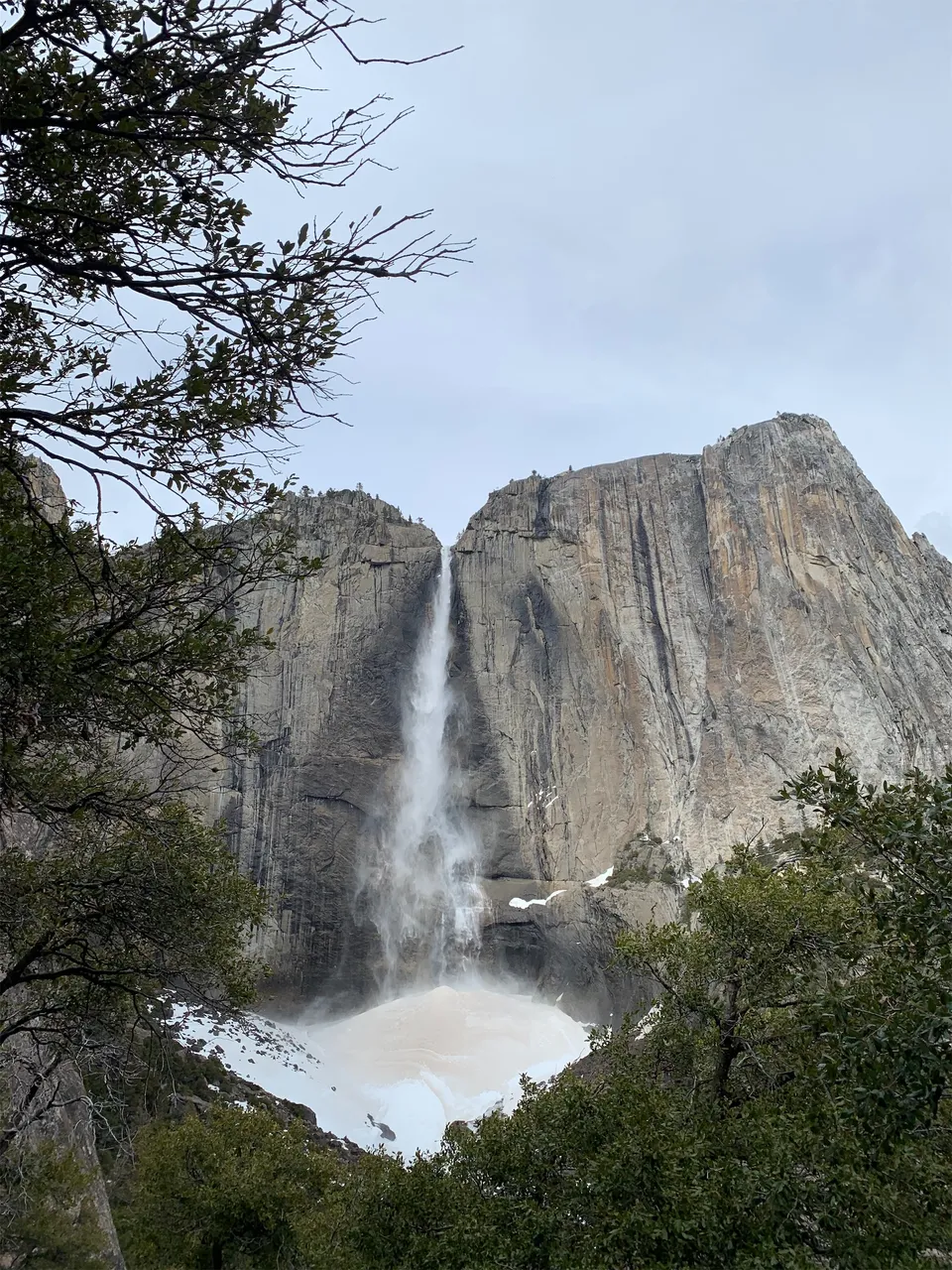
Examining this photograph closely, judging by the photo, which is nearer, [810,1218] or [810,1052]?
[810,1218]

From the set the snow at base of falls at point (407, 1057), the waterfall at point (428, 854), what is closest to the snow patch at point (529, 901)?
the waterfall at point (428, 854)

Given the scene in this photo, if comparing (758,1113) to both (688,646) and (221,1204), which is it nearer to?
(221,1204)

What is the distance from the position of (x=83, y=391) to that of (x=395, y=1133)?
47330 mm

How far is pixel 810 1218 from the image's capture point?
8.90 m

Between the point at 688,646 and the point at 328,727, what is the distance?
24724 mm

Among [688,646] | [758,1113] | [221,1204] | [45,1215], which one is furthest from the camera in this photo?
[688,646]

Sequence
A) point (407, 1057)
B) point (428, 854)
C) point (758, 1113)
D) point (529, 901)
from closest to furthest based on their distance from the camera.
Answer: point (758, 1113) → point (407, 1057) → point (529, 901) → point (428, 854)

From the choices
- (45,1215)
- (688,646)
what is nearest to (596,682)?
(688,646)

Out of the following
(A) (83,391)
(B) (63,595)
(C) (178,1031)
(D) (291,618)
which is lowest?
(C) (178,1031)

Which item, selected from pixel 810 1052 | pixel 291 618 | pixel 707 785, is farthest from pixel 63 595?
pixel 291 618

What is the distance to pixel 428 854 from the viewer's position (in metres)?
58.7

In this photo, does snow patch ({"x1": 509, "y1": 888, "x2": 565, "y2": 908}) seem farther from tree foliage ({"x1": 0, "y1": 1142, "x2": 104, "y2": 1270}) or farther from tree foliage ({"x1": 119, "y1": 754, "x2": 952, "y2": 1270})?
tree foliage ({"x1": 0, "y1": 1142, "x2": 104, "y2": 1270})

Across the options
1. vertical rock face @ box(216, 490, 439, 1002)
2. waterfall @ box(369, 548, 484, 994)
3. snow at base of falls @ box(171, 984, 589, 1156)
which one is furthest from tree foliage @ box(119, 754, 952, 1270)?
waterfall @ box(369, 548, 484, 994)

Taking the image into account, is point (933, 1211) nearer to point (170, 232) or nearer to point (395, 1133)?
point (170, 232)
